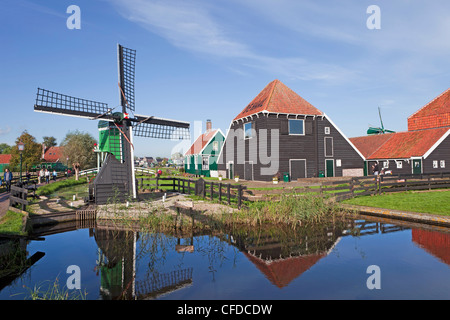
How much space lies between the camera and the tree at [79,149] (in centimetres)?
4525

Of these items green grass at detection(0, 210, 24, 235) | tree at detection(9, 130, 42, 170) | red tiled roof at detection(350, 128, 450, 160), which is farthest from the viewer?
tree at detection(9, 130, 42, 170)

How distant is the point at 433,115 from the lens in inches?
1291

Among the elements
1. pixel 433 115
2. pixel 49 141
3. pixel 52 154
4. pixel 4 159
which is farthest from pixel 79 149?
pixel 49 141

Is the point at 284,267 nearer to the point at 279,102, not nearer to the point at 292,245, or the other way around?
the point at 292,245

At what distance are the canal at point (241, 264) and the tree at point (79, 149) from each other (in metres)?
39.2

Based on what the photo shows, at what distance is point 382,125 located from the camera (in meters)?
52.9

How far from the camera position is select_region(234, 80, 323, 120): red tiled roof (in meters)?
24.5

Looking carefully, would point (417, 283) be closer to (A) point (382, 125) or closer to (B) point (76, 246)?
(B) point (76, 246)

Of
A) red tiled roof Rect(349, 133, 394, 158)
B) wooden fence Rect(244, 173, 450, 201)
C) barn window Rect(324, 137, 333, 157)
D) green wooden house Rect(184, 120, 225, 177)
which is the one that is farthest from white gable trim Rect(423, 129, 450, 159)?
green wooden house Rect(184, 120, 225, 177)

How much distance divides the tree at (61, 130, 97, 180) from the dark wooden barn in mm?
30468

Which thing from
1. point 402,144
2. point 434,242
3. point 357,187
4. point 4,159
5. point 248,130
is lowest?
point 434,242

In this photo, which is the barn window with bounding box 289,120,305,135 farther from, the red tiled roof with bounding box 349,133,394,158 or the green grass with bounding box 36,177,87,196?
the green grass with bounding box 36,177,87,196

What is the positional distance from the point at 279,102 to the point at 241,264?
20129 mm

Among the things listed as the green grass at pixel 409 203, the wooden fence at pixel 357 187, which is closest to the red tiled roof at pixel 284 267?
the wooden fence at pixel 357 187
